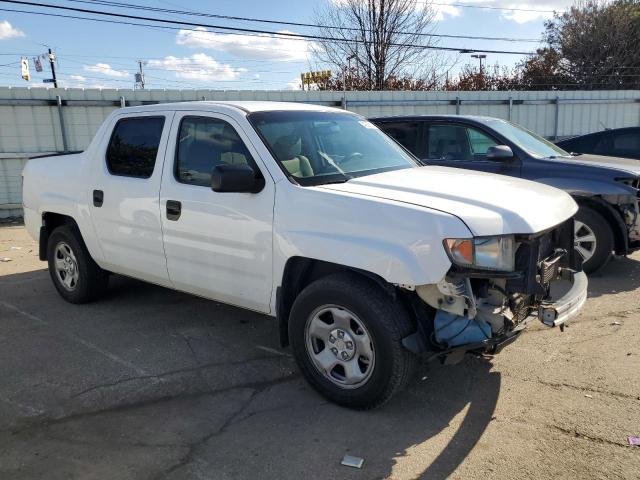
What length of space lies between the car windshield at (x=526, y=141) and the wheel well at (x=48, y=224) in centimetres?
512

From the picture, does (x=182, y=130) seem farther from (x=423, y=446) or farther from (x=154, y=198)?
(x=423, y=446)

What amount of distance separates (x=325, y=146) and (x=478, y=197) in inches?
51.5

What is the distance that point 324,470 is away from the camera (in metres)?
2.96

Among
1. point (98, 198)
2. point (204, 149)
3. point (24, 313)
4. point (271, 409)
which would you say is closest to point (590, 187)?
point (204, 149)

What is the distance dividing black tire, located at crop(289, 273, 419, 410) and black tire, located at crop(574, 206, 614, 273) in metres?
3.96

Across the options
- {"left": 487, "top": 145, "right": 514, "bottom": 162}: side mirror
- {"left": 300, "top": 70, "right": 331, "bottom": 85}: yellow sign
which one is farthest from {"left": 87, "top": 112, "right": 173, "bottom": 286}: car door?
{"left": 300, "top": 70, "right": 331, "bottom": 85}: yellow sign

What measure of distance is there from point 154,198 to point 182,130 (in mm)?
593

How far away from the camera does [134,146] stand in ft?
16.2

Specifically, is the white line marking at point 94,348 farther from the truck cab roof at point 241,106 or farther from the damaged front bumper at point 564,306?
the damaged front bumper at point 564,306

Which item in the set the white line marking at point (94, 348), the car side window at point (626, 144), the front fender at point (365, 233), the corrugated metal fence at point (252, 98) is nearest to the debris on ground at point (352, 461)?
the front fender at point (365, 233)

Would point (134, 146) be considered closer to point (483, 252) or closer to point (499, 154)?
point (483, 252)

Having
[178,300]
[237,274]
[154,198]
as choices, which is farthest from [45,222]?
[237,274]

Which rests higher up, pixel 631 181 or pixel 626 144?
pixel 626 144

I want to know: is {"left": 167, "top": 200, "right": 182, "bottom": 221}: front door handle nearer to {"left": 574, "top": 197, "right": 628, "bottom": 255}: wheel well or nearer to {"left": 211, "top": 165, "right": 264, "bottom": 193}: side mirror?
{"left": 211, "top": 165, "right": 264, "bottom": 193}: side mirror
